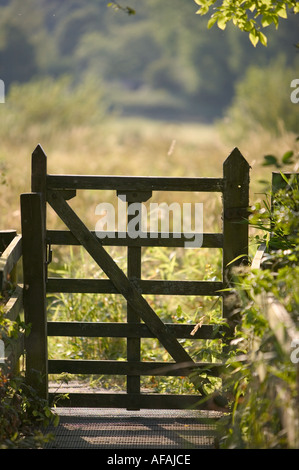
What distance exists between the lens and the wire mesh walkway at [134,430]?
149 inches

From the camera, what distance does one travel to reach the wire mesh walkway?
12.4 ft

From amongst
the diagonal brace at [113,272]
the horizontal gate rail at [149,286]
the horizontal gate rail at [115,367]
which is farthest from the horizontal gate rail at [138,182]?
the horizontal gate rail at [115,367]

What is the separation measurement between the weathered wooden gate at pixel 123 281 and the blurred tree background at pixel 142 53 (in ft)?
208

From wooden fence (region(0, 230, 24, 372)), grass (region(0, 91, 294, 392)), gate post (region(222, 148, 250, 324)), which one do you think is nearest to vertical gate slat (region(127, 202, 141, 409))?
grass (region(0, 91, 294, 392))

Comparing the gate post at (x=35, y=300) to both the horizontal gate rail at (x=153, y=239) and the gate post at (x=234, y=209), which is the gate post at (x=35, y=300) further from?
the gate post at (x=234, y=209)

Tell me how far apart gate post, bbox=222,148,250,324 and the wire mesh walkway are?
2.50 feet

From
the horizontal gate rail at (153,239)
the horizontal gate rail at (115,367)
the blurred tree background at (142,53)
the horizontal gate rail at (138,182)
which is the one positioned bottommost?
the horizontal gate rail at (115,367)

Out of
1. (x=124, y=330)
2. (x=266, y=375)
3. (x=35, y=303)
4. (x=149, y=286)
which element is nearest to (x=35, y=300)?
(x=35, y=303)

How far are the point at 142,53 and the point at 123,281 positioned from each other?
330 feet

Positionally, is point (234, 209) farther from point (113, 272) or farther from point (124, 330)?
point (124, 330)

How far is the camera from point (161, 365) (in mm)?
4512
